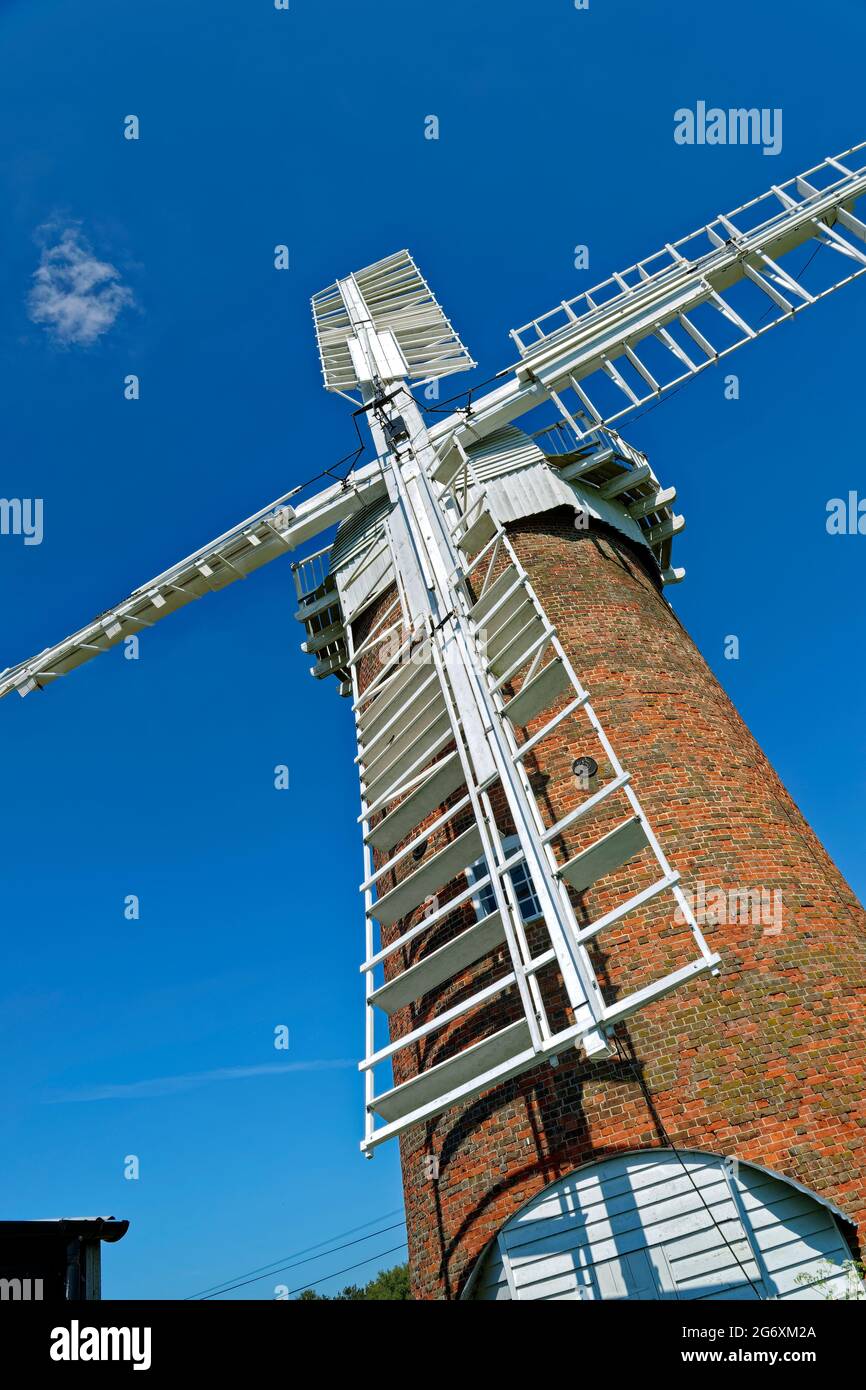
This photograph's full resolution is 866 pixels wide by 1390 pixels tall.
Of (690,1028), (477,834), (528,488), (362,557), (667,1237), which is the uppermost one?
(362,557)

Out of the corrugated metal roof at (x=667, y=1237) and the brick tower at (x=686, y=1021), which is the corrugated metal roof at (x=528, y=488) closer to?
the brick tower at (x=686, y=1021)

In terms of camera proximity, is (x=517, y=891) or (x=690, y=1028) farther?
(x=517, y=891)

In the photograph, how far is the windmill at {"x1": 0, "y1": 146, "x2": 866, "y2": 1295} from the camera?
7.90 m

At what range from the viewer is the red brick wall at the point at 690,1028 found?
7.67m

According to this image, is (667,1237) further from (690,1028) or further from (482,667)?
(482,667)

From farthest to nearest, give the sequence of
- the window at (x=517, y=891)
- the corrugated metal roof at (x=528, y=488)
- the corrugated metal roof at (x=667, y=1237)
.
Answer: the corrugated metal roof at (x=528, y=488) < the window at (x=517, y=891) < the corrugated metal roof at (x=667, y=1237)

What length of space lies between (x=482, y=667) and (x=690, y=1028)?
4249 millimetres

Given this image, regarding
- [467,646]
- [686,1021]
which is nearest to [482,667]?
[467,646]

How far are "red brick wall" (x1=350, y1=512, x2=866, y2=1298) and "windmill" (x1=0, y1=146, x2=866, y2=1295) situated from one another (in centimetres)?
18

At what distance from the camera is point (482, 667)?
10055 millimetres

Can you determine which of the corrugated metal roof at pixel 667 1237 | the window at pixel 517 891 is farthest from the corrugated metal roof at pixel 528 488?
the corrugated metal roof at pixel 667 1237

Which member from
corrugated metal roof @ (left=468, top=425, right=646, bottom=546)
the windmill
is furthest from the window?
corrugated metal roof @ (left=468, top=425, right=646, bottom=546)

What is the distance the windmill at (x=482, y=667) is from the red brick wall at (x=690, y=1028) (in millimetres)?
175

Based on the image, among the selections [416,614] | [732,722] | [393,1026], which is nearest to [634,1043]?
[393,1026]
